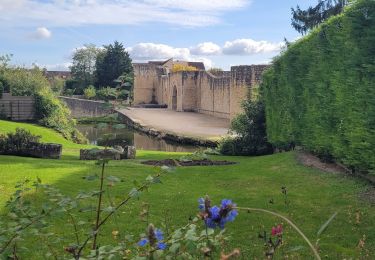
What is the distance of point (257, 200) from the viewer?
7965mm

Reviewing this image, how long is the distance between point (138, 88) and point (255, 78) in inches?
1468

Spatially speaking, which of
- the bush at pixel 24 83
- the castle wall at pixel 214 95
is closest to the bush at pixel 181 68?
the castle wall at pixel 214 95

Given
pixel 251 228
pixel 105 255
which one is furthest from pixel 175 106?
pixel 105 255

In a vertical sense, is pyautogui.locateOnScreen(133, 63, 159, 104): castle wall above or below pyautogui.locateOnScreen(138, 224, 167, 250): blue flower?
above

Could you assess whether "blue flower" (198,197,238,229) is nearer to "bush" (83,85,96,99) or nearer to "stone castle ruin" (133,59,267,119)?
"stone castle ruin" (133,59,267,119)

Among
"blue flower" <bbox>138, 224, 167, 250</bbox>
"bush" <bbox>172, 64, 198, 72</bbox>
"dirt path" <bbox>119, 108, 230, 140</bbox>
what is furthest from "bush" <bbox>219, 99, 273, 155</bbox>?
"bush" <bbox>172, 64, 198, 72</bbox>

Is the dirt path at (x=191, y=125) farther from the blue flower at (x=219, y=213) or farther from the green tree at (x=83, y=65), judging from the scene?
the green tree at (x=83, y=65)

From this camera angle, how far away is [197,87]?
52469mm

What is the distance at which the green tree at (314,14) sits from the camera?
118 ft

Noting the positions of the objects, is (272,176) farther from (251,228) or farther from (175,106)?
(175,106)

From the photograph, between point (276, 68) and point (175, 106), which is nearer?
point (276, 68)

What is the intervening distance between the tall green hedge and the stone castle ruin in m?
10.1

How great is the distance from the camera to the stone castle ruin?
3594cm

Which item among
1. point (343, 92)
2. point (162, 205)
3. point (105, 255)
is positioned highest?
point (343, 92)
